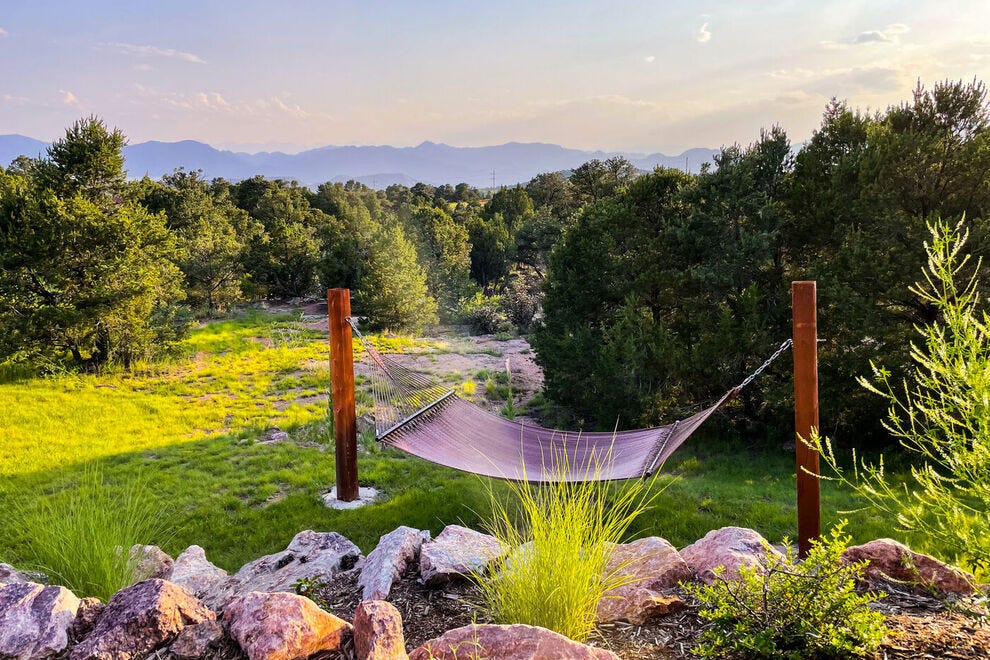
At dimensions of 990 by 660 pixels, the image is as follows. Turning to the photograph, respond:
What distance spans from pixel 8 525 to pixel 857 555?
413 centimetres

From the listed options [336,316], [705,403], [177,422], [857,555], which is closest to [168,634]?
[336,316]

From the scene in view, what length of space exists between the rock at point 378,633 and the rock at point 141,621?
52 centimetres

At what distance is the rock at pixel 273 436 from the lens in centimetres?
519

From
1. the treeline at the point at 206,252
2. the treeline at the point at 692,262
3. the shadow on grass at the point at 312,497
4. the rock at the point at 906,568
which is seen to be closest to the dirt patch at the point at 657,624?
the rock at the point at 906,568

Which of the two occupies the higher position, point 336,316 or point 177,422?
point 336,316

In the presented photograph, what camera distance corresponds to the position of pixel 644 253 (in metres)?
6.79

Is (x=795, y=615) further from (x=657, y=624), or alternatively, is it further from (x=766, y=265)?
(x=766, y=265)

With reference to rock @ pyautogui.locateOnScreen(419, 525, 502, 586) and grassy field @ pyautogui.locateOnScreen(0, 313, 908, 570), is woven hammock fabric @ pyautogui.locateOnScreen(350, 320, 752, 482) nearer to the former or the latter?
grassy field @ pyautogui.locateOnScreen(0, 313, 908, 570)

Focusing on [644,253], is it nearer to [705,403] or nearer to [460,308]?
[705,403]

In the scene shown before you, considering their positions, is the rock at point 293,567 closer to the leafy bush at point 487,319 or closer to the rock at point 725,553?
the rock at point 725,553

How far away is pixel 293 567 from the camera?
237 cm

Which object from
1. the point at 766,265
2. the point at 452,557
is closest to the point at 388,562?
the point at 452,557

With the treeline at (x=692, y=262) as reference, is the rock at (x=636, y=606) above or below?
below

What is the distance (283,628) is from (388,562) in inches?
23.9
